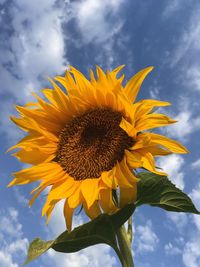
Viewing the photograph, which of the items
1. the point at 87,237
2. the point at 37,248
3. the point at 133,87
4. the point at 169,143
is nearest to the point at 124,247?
the point at 87,237

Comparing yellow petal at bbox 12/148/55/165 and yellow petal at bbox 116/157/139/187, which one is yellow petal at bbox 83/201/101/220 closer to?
yellow petal at bbox 116/157/139/187

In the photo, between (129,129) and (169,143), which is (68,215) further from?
(169,143)

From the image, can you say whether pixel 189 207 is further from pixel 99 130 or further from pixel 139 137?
pixel 99 130

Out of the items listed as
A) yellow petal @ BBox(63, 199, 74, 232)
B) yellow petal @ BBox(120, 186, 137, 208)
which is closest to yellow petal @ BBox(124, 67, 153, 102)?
yellow petal @ BBox(120, 186, 137, 208)

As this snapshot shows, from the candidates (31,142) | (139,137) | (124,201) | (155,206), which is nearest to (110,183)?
(124,201)

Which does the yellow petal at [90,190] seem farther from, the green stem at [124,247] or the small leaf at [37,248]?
the small leaf at [37,248]

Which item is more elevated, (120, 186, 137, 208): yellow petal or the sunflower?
the sunflower
